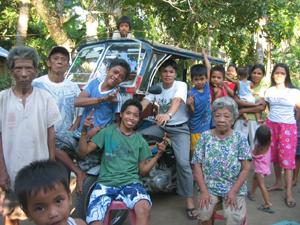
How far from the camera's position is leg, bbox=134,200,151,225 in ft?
11.0

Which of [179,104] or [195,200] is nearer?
[179,104]

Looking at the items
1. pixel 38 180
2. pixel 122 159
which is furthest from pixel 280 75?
pixel 38 180

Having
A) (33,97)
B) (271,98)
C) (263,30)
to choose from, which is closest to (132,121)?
(33,97)

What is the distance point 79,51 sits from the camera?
19.7ft

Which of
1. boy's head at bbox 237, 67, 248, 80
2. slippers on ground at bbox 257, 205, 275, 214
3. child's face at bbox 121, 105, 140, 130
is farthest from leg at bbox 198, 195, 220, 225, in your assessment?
boy's head at bbox 237, 67, 248, 80

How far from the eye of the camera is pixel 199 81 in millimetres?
4891

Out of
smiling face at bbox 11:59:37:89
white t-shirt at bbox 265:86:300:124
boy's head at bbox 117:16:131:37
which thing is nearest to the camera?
smiling face at bbox 11:59:37:89

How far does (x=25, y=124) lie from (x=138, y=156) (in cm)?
115

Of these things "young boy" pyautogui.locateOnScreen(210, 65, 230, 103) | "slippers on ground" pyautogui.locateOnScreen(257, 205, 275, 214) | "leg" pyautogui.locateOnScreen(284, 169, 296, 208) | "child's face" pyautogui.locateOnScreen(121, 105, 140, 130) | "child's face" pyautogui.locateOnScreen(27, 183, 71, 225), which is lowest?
"slippers on ground" pyautogui.locateOnScreen(257, 205, 275, 214)

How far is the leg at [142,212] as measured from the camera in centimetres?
336

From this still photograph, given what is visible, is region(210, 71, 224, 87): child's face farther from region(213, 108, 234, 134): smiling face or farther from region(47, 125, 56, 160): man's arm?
region(47, 125, 56, 160): man's arm

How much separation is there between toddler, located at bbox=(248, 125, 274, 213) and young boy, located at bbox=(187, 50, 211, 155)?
67 cm

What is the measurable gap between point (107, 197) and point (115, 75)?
47.6 inches

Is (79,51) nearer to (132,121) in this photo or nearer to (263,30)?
(132,121)
